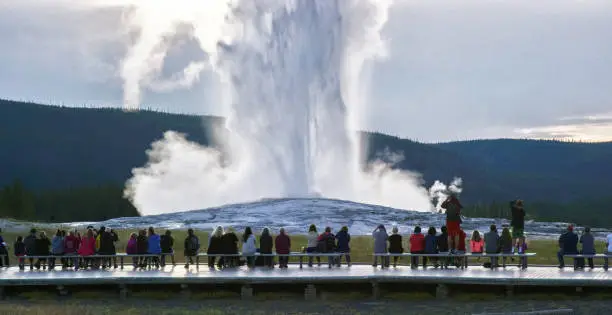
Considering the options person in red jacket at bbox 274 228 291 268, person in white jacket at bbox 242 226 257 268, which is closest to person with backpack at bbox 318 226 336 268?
person in red jacket at bbox 274 228 291 268

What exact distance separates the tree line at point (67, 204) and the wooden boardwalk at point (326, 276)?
9289 cm

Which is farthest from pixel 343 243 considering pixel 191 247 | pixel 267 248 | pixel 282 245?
pixel 191 247

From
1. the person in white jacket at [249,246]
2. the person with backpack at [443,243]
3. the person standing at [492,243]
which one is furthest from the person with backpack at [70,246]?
the person standing at [492,243]

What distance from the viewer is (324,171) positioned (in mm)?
80562

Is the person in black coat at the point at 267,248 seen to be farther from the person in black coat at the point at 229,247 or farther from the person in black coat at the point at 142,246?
the person in black coat at the point at 142,246

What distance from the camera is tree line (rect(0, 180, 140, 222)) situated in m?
119

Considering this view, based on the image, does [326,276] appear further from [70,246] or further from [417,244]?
[70,246]

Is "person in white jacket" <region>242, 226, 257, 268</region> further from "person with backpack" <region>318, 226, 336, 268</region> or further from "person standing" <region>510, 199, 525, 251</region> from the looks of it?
"person standing" <region>510, 199, 525, 251</region>

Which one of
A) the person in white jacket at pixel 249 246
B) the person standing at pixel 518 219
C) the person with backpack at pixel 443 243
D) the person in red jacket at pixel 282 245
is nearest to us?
the person with backpack at pixel 443 243

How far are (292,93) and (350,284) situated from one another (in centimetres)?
5107

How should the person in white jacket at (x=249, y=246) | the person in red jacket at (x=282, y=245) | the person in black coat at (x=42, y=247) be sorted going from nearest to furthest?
the person in red jacket at (x=282, y=245)
the person in white jacket at (x=249, y=246)
the person in black coat at (x=42, y=247)

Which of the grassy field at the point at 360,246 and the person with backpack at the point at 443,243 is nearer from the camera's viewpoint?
the person with backpack at the point at 443,243

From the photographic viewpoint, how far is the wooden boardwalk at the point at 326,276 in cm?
2495

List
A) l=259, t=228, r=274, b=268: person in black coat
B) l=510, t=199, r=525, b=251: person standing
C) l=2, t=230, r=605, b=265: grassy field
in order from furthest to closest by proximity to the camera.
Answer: l=2, t=230, r=605, b=265: grassy field → l=259, t=228, r=274, b=268: person in black coat → l=510, t=199, r=525, b=251: person standing
